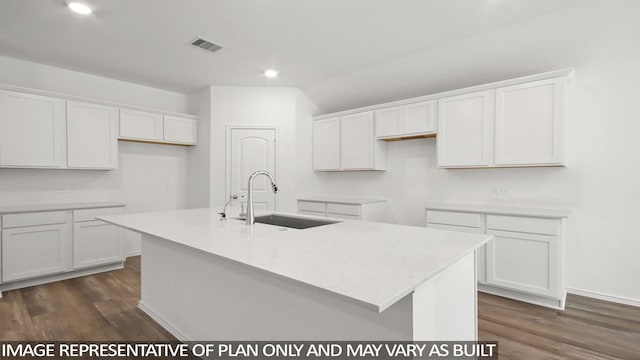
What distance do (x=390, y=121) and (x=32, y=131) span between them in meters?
4.24

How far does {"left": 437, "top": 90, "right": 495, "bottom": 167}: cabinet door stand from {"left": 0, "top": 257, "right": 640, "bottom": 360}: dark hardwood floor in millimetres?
1469

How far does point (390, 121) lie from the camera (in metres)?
4.13

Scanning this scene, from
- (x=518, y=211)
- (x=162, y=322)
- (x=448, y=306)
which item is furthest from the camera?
(x=518, y=211)

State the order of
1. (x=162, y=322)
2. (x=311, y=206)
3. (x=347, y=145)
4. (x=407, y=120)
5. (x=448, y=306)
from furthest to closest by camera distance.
Answer: (x=311, y=206) → (x=347, y=145) → (x=407, y=120) → (x=162, y=322) → (x=448, y=306)

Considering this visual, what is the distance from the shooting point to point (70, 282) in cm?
354

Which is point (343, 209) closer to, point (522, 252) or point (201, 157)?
point (522, 252)

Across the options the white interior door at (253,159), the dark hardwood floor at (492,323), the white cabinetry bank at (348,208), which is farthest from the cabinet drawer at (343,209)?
the dark hardwood floor at (492,323)

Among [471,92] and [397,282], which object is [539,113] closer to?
[471,92]

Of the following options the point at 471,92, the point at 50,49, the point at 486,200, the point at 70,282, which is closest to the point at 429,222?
the point at 486,200

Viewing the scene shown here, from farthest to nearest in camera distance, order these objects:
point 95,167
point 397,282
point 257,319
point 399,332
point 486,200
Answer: point 95,167 → point 486,200 → point 257,319 → point 399,332 → point 397,282

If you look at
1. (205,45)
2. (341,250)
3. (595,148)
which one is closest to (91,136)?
(205,45)

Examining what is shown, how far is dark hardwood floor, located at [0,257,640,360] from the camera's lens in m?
2.16

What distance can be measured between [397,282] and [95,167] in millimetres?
4349

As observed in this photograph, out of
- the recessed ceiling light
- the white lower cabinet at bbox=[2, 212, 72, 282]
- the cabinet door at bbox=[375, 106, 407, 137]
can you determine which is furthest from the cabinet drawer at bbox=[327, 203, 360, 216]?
the recessed ceiling light
